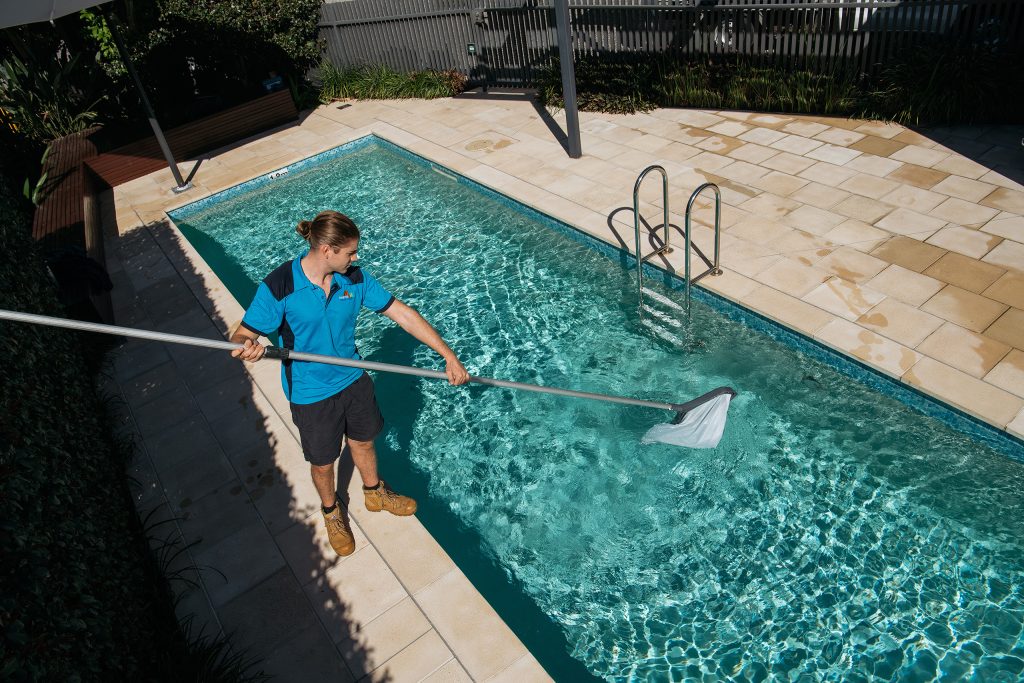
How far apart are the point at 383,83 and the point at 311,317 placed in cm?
1116

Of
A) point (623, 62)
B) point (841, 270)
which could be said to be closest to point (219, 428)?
point (841, 270)

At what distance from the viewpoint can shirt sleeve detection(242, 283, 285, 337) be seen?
407 centimetres

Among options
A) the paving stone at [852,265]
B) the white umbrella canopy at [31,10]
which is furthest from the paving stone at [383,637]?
the white umbrella canopy at [31,10]

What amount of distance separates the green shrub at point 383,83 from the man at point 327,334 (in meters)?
10.1

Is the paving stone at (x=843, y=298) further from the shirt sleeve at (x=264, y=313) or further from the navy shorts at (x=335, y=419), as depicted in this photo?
the shirt sleeve at (x=264, y=313)

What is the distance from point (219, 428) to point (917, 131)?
9156 millimetres

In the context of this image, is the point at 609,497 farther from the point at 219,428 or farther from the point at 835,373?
the point at 219,428

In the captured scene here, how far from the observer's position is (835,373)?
603 cm

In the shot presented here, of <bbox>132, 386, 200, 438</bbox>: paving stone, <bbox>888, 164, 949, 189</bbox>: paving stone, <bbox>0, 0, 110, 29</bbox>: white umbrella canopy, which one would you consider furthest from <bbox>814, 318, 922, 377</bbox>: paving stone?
<bbox>0, 0, 110, 29</bbox>: white umbrella canopy

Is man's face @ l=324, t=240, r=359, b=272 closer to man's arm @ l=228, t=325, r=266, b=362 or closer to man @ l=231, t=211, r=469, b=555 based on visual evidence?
man @ l=231, t=211, r=469, b=555

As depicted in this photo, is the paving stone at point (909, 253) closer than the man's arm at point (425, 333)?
No

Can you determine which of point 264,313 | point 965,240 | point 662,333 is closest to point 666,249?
point 662,333

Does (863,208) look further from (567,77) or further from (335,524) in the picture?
(335,524)

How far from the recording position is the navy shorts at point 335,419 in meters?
4.42
